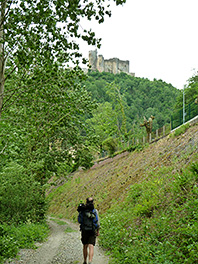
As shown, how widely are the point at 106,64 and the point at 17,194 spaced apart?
488 ft

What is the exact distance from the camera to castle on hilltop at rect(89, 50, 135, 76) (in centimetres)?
14725

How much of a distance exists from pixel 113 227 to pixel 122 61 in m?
159

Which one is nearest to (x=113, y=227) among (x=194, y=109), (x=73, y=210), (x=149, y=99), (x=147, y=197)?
(x=147, y=197)

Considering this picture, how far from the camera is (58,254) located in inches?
345

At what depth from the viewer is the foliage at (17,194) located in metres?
12.1

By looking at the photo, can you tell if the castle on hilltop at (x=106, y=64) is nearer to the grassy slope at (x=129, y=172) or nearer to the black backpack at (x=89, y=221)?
the grassy slope at (x=129, y=172)

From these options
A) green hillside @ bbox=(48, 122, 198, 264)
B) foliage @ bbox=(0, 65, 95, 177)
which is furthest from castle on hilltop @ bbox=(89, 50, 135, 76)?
green hillside @ bbox=(48, 122, 198, 264)

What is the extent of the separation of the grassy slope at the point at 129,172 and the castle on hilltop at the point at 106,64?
12322cm

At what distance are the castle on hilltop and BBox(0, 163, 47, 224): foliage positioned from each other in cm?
13487

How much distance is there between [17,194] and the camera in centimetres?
1263

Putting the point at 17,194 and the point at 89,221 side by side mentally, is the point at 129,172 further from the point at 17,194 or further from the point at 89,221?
the point at 89,221

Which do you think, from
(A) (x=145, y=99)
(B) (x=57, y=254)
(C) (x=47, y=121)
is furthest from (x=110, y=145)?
(A) (x=145, y=99)

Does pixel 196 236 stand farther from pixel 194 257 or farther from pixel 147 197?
pixel 147 197

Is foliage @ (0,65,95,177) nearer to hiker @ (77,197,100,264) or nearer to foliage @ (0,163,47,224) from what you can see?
foliage @ (0,163,47,224)
